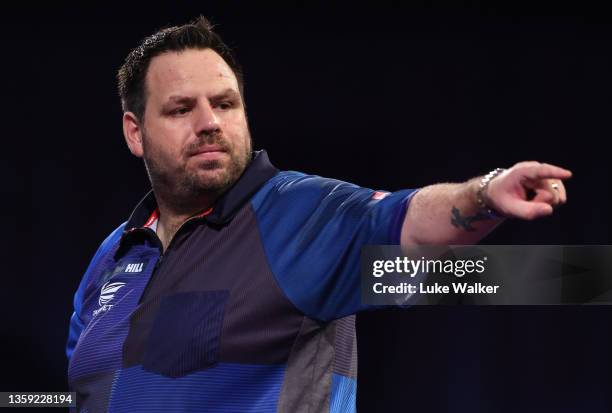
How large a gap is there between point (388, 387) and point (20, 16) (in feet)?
5.43

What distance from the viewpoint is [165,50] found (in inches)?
60.5

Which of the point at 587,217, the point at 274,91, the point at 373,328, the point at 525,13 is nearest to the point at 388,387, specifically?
the point at 373,328

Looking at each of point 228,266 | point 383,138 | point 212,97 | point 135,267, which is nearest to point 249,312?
point 228,266

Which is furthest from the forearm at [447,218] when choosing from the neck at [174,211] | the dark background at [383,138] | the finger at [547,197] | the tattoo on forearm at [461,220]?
the dark background at [383,138]

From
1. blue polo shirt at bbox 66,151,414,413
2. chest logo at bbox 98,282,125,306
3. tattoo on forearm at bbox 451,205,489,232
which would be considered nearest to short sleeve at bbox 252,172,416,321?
blue polo shirt at bbox 66,151,414,413

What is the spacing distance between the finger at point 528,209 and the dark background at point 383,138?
1.55 m

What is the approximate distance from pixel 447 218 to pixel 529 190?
0.46ft

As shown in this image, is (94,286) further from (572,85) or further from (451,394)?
(572,85)

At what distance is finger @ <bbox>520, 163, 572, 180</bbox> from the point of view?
83 cm

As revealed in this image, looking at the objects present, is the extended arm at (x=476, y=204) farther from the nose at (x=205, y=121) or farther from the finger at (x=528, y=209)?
the nose at (x=205, y=121)

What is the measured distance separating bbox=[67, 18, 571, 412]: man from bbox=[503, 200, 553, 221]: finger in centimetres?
8

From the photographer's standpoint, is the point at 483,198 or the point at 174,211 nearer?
the point at 483,198

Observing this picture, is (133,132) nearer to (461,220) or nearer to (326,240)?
(326,240)

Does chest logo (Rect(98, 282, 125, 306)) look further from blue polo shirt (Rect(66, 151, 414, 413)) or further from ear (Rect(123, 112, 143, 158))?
ear (Rect(123, 112, 143, 158))
